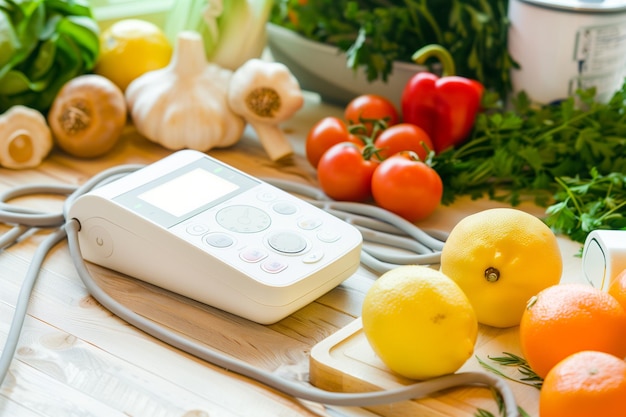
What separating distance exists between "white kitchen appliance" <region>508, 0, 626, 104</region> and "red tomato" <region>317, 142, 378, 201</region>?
319mm

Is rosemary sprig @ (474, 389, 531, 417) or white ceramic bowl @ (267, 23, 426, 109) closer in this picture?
rosemary sprig @ (474, 389, 531, 417)

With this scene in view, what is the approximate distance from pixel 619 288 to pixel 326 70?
76 cm

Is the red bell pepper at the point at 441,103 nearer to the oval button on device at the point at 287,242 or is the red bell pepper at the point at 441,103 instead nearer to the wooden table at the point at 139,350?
the wooden table at the point at 139,350

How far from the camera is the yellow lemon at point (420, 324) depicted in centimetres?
72

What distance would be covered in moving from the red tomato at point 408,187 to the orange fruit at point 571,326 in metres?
0.34

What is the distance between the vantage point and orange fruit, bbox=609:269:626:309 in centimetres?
78

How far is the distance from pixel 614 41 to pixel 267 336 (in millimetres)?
735

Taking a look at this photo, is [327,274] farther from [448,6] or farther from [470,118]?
[448,6]

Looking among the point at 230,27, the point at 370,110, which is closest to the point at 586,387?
the point at 370,110

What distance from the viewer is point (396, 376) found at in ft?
2.51

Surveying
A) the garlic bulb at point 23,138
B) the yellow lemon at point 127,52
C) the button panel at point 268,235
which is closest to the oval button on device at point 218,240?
the button panel at point 268,235

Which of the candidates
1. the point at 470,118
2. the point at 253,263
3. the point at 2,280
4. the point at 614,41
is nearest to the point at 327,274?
the point at 253,263

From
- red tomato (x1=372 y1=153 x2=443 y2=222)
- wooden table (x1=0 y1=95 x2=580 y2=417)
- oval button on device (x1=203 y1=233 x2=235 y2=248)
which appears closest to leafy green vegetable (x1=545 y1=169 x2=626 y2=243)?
wooden table (x1=0 y1=95 x2=580 y2=417)

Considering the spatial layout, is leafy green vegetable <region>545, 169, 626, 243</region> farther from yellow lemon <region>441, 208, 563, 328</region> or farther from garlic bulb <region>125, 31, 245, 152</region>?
garlic bulb <region>125, 31, 245, 152</region>
